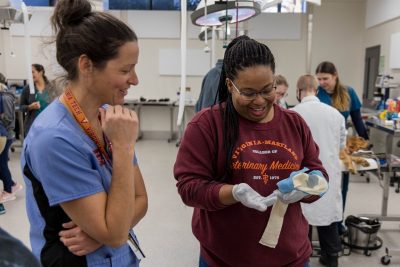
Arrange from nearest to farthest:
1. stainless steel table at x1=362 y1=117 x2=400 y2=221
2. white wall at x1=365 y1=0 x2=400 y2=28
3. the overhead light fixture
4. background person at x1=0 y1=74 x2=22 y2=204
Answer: the overhead light fixture → stainless steel table at x1=362 y1=117 x2=400 y2=221 → background person at x1=0 y1=74 x2=22 y2=204 → white wall at x1=365 y1=0 x2=400 y2=28

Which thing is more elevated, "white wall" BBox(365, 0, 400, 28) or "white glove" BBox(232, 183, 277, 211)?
"white wall" BBox(365, 0, 400, 28)

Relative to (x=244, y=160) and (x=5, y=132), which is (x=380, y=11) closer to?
(x=5, y=132)

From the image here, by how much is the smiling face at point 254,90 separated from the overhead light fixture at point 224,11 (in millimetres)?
645

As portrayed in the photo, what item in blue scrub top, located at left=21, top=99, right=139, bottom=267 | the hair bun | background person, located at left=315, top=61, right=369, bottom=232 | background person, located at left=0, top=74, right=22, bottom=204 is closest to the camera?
blue scrub top, located at left=21, top=99, right=139, bottom=267

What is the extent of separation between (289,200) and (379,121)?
3.76 meters

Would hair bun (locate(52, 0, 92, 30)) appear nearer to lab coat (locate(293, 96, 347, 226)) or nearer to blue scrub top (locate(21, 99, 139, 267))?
blue scrub top (locate(21, 99, 139, 267))

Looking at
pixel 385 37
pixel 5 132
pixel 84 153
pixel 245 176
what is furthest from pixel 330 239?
pixel 385 37

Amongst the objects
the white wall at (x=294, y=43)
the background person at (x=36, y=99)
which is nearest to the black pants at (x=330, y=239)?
the background person at (x=36, y=99)

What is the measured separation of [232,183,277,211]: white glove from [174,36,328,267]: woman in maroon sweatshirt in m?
0.06

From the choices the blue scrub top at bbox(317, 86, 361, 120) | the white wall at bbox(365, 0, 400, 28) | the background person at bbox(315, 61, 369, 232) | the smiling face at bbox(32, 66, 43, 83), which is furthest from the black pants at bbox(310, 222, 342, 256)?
the white wall at bbox(365, 0, 400, 28)

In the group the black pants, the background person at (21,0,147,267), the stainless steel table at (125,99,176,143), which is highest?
the background person at (21,0,147,267)

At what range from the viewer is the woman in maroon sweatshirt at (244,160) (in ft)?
3.72

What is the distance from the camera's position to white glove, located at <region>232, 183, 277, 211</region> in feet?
3.37

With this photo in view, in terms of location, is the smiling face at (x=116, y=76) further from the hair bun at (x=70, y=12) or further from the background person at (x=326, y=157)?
the background person at (x=326, y=157)
